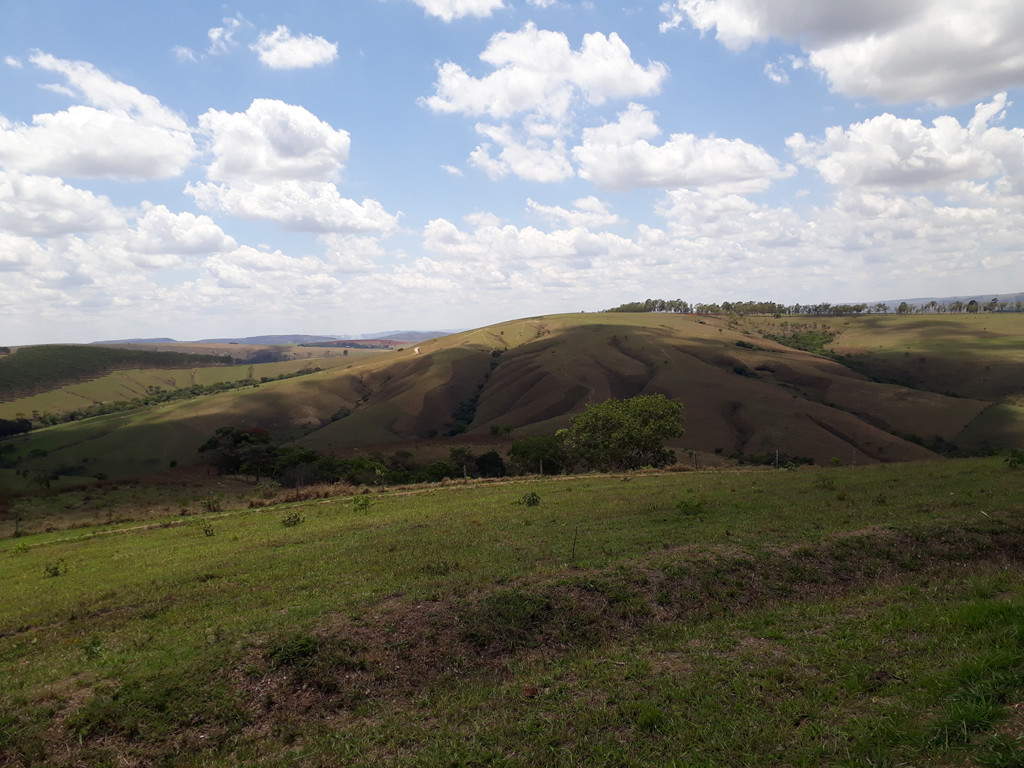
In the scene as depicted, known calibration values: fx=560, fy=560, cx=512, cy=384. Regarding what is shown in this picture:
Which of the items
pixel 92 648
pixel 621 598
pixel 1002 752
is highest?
pixel 1002 752

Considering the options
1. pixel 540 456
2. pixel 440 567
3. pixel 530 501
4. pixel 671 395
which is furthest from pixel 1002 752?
pixel 671 395

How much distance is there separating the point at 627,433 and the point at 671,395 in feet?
289

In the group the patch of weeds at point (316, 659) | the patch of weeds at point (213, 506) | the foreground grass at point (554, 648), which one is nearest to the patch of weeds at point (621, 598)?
the foreground grass at point (554, 648)

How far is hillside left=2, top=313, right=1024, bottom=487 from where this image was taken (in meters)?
120

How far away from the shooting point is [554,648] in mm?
12219

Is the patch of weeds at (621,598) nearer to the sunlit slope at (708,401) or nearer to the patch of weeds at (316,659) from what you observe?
Result: the patch of weeds at (316,659)

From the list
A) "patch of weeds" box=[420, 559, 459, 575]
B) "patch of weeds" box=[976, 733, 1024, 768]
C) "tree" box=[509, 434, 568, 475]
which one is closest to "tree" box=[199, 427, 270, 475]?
"tree" box=[509, 434, 568, 475]

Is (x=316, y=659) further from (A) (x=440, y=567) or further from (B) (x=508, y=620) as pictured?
(A) (x=440, y=567)

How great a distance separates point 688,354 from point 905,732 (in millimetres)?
189492

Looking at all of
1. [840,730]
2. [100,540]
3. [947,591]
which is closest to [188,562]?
[100,540]

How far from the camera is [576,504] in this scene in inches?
1109

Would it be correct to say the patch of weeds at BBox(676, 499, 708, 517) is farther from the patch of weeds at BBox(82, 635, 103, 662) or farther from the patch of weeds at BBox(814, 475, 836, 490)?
the patch of weeds at BBox(82, 635, 103, 662)

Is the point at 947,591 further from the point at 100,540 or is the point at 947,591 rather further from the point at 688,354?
the point at 688,354

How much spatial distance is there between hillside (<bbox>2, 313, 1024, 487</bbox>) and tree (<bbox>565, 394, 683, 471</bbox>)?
1151 inches
